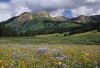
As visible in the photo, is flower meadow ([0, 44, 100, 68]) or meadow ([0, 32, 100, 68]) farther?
meadow ([0, 32, 100, 68])

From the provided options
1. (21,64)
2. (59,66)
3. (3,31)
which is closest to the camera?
(59,66)

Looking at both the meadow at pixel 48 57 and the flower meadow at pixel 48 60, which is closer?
the flower meadow at pixel 48 60

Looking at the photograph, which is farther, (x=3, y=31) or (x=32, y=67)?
(x=3, y=31)

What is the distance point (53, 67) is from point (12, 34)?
168157 millimetres

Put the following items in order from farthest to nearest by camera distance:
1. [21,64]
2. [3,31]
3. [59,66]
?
[3,31] < [21,64] < [59,66]

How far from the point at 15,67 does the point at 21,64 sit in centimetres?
44

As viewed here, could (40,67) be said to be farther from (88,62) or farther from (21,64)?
(88,62)

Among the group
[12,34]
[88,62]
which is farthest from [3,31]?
[88,62]

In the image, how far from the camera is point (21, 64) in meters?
9.33

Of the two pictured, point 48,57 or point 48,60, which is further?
point 48,57

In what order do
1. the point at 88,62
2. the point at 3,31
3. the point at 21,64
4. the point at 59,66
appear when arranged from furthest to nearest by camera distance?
the point at 3,31, the point at 88,62, the point at 21,64, the point at 59,66

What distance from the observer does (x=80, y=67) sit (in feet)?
29.6

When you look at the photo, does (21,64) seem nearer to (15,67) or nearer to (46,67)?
(15,67)

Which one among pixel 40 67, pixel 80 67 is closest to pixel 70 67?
pixel 80 67
